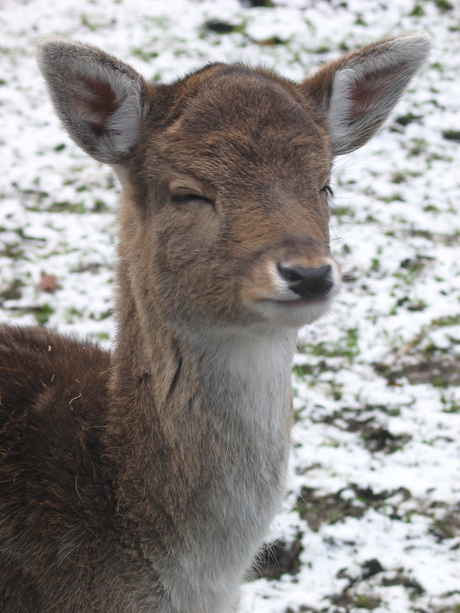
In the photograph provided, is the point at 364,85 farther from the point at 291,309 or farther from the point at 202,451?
the point at 202,451

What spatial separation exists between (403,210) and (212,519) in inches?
217

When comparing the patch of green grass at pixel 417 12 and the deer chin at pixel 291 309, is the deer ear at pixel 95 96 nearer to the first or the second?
the deer chin at pixel 291 309

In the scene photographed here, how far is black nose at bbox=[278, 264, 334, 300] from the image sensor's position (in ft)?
7.86

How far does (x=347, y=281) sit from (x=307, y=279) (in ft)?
13.1

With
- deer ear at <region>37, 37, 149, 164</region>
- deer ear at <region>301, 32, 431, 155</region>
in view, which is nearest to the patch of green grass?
deer ear at <region>301, 32, 431, 155</region>

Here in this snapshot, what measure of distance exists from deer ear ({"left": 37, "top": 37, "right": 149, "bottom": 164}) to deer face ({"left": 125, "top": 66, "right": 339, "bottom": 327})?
15 cm

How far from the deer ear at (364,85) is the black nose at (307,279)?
3.82ft

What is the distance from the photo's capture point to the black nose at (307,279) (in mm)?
2395

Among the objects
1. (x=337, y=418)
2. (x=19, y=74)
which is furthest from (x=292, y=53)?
(x=337, y=418)

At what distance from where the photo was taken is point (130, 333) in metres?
3.10

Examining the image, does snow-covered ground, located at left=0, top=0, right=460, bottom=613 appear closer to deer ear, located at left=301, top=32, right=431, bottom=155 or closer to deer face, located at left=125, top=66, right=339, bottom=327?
deer ear, located at left=301, top=32, right=431, bottom=155

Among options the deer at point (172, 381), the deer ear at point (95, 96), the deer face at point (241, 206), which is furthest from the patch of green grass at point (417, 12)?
the deer ear at point (95, 96)

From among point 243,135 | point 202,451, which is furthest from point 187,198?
point 202,451

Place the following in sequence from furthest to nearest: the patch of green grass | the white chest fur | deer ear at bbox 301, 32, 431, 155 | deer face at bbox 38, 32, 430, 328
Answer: the patch of green grass, deer ear at bbox 301, 32, 431, 155, the white chest fur, deer face at bbox 38, 32, 430, 328
